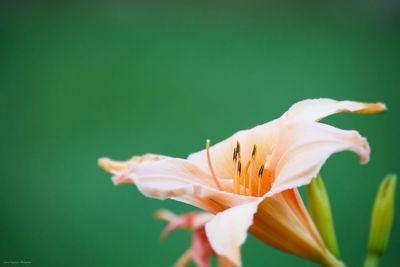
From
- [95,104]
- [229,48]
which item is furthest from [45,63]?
[229,48]

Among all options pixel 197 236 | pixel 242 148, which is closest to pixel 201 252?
pixel 197 236

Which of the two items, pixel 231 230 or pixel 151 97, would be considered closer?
pixel 231 230

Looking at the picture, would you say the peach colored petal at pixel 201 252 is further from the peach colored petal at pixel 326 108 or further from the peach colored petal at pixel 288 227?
the peach colored petal at pixel 326 108

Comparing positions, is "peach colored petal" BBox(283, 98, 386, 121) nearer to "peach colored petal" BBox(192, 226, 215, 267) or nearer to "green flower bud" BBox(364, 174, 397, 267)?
"green flower bud" BBox(364, 174, 397, 267)

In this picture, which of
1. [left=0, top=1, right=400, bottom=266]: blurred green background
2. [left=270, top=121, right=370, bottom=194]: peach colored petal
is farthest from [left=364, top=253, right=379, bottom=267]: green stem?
[left=0, top=1, right=400, bottom=266]: blurred green background

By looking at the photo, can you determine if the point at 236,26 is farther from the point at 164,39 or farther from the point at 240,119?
the point at 240,119

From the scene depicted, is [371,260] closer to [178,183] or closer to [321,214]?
[321,214]
